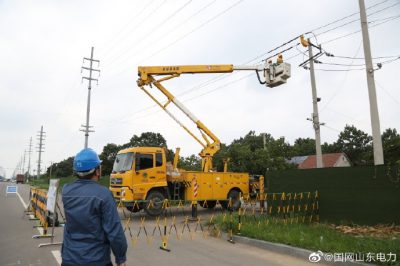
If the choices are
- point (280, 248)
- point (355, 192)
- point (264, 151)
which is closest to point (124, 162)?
point (280, 248)

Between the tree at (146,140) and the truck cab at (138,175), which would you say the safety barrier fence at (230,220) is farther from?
the tree at (146,140)

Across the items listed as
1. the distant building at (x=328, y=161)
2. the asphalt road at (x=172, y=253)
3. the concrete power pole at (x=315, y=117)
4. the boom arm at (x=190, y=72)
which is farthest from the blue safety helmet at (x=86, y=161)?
the distant building at (x=328, y=161)

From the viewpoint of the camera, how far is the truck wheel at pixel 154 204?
15.1m

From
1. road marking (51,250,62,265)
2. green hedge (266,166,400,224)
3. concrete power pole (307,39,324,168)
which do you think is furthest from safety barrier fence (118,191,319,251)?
concrete power pole (307,39,324,168)

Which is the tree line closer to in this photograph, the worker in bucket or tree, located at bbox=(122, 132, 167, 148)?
tree, located at bbox=(122, 132, 167, 148)

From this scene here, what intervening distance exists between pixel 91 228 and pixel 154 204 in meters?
12.2

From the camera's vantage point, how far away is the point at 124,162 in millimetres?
15531

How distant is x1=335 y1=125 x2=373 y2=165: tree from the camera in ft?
233

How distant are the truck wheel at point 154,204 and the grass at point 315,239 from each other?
4.40 metres

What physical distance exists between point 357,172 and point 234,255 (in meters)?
5.64

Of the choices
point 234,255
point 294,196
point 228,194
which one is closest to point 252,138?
point 228,194

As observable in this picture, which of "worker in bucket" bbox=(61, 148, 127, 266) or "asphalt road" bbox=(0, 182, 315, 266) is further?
"asphalt road" bbox=(0, 182, 315, 266)

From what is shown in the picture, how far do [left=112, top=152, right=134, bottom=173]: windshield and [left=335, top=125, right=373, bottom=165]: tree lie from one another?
6371cm

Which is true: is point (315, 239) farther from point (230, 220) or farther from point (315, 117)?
point (315, 117)
